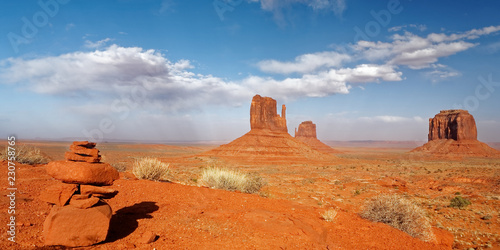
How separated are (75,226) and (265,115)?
252 feet

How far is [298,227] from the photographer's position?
6703mm

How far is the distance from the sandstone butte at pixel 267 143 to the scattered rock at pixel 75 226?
49385 mm

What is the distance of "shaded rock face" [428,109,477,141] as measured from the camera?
9444 cm

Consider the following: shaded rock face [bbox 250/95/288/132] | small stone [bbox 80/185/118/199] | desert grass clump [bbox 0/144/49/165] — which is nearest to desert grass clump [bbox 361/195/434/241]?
small stone [bbox 80/185/118/199]

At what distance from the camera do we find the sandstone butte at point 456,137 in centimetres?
8762

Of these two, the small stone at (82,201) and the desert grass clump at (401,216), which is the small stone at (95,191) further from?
the desert grass clump at (401,216)

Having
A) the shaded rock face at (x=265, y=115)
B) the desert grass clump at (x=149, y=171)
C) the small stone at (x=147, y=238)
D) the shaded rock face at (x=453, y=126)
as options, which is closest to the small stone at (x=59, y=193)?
the small stone at (x=147, y=238)

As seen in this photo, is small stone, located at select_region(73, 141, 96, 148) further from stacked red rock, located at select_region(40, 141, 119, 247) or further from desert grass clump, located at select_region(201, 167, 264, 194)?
desert grass clump, located at select_region(201, 167, 264, 194)

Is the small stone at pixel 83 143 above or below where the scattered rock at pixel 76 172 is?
above

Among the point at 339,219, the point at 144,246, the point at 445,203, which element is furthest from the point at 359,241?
the point at 445,203

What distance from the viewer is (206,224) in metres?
6.42

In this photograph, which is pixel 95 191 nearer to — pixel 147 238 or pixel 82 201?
pixel 82 201

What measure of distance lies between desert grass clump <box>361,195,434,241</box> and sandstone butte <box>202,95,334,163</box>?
44.1 metres

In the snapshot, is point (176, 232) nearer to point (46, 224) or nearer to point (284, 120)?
point (46, 224)
